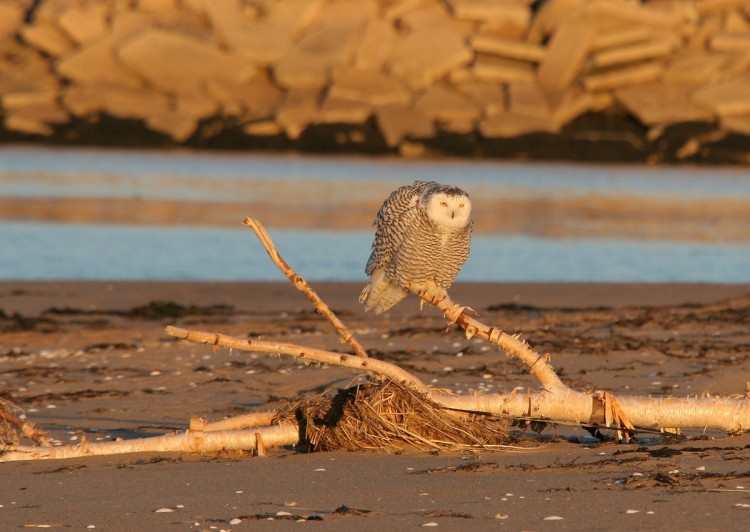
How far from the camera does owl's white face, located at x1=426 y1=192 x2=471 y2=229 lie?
7082 mm

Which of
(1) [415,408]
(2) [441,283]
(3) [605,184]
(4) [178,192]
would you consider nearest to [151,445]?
(1) [415,408]

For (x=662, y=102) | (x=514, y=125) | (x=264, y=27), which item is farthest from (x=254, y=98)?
(x=662, y=102)

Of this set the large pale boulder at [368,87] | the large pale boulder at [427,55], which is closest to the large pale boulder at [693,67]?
the large pale boulder at [427,55]

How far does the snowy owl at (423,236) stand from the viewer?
716cm

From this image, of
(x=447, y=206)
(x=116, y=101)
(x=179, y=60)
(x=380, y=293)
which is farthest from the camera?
(x=116, y=101)

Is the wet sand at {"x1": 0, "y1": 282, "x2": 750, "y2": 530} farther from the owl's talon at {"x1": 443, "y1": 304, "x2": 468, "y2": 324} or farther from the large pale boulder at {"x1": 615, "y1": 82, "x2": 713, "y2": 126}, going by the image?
the large pale boulder at {"x1": 615, "y1": 82, "x2": 713, "y2": 126}

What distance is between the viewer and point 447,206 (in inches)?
281

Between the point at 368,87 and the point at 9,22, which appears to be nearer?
the point at 368,87

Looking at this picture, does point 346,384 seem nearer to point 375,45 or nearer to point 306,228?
point 306,228

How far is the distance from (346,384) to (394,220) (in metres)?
1.53

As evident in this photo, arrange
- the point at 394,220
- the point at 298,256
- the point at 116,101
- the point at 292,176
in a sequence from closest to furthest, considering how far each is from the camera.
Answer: the point at 394,220 → the point at 298,256 → the point at 292,176 → the point at 116,101

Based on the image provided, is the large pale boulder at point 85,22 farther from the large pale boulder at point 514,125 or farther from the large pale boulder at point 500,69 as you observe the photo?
the large pale boulder at point 514,125

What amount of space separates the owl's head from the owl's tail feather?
835 mm

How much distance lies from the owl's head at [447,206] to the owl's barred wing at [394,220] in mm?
162
